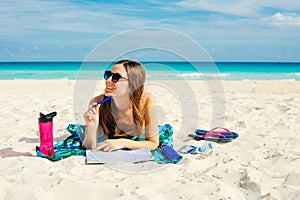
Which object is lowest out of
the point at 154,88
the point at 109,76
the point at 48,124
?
the point at 154,88

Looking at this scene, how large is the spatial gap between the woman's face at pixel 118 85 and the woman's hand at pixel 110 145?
0.53m

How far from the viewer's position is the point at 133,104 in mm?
4164

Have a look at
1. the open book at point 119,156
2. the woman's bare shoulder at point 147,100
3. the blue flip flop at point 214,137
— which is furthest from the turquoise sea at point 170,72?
the open book at point 119,156

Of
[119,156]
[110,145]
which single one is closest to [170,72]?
[110,145]

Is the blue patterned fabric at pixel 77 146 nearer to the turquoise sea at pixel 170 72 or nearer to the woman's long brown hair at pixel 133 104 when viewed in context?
the woman's long brown hair at pixel 133 104

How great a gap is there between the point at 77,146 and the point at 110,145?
2.01 feet

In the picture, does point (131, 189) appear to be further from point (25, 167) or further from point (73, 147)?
point (73, 147)

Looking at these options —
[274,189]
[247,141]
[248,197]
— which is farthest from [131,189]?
[247,141]

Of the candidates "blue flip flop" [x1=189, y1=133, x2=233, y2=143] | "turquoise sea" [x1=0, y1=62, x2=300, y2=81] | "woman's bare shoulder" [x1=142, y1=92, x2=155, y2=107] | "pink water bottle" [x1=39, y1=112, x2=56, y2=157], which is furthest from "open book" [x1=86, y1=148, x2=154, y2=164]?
"blue flip flop" [x1=189, y1=133, x2=233, y2=143]

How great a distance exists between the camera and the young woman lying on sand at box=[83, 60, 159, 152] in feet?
12.8

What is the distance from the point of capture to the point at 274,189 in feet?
10.0

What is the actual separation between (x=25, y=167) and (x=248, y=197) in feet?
6.80

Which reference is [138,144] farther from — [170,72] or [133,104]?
[170,72]

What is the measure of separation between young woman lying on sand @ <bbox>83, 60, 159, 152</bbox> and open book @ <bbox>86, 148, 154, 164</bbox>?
0.14 meters
